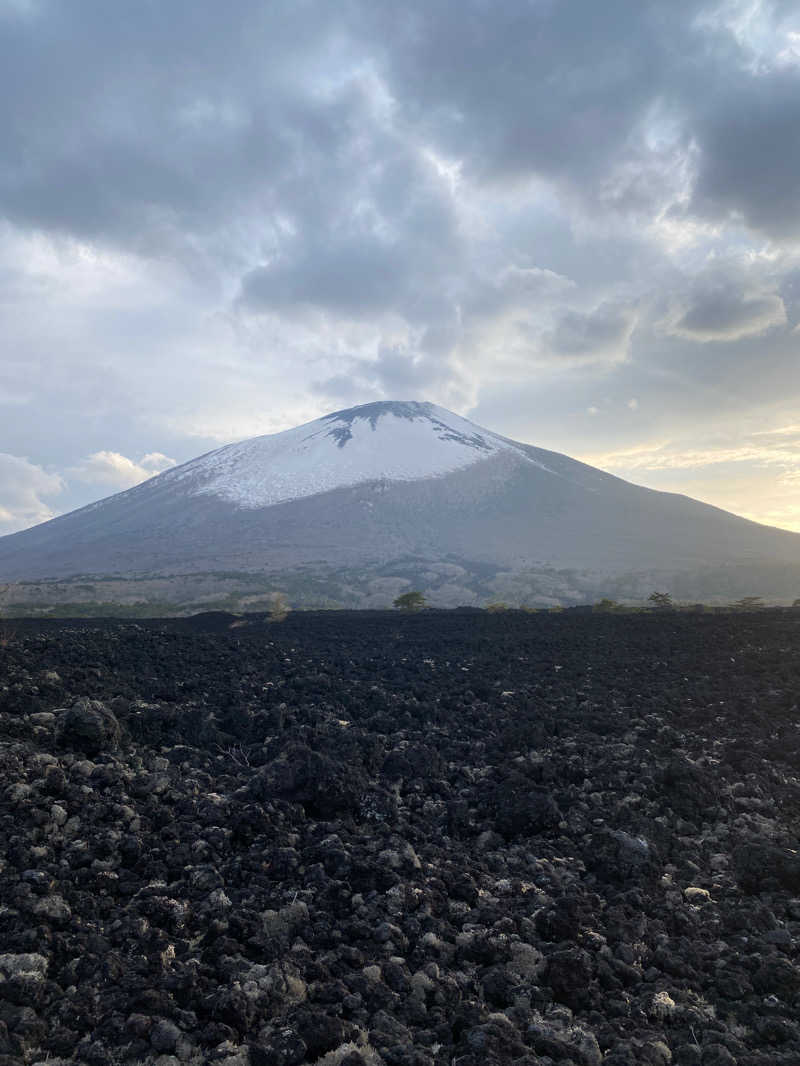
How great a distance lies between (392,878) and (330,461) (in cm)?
17425

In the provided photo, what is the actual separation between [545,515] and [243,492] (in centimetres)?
7464

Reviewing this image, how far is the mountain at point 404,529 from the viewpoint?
78250 mm

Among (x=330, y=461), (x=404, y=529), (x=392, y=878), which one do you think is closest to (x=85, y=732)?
(x=392, y=878)

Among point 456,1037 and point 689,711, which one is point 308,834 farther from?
point 689,711

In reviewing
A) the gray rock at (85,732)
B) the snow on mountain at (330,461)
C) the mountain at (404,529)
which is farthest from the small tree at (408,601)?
the snow on mountain at (330,461)

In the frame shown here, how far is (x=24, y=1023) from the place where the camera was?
3.56 m

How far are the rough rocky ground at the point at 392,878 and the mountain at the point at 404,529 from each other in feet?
178

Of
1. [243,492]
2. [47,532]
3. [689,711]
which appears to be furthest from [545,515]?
[689,711]

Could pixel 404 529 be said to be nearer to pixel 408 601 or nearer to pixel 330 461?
pixel 330 461

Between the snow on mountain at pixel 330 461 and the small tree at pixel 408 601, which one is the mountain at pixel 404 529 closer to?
the snow on mountain at pixel 330 461

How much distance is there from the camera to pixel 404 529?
12975 centimetres

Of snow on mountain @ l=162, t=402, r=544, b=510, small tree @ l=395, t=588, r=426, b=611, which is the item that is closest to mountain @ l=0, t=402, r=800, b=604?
snow on mountain @ l=162, t=402, r=544, b=510

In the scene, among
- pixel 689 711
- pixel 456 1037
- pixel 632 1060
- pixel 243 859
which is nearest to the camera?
pixel 632 1060

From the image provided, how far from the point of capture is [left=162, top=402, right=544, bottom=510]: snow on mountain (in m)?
159
